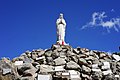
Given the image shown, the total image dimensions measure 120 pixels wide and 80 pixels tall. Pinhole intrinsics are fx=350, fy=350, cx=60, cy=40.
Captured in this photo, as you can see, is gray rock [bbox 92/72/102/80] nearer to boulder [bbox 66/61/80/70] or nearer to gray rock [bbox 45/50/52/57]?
boulder [bbox 66/61/80/70]

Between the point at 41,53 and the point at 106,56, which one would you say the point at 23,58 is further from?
the point at 106,56

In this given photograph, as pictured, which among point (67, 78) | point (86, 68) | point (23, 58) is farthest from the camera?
point (23, 58)

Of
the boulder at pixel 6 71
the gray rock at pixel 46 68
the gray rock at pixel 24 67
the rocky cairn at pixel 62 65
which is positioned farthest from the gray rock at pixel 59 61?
the boulder at pixel 6 71

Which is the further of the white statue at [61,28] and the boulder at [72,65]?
the white statue at [61,28]

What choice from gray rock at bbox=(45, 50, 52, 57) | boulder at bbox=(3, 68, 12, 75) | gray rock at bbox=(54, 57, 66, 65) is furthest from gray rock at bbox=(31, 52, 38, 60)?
boulder at bbox=(3, 68, 12, 75)

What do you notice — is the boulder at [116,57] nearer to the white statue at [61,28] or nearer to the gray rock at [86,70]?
the gray rock at [86,70]

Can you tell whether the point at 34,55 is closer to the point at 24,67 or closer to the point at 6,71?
the point at 24,67

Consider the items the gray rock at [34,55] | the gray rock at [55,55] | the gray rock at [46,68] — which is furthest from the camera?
the gray rock at [34,55]

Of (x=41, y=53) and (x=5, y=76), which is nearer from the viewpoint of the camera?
(x=5, y=76)

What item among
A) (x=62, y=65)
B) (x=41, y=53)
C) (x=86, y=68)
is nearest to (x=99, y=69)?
(x=86, y=68)

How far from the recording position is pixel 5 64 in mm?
23312

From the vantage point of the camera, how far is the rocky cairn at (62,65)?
22.7 meters

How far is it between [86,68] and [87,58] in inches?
64.6

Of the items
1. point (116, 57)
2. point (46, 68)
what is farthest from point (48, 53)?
point (116, 57)
